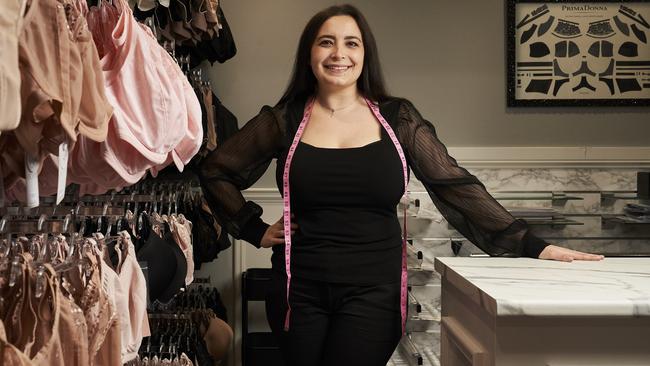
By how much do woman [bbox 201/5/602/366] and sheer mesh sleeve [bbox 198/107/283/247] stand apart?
0.04 metres

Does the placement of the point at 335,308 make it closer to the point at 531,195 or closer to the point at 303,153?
the point at 303,153

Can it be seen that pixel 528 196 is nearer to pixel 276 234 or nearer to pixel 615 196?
pixel 615 196

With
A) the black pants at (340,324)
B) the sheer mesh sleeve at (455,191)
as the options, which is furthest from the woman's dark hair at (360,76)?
the black pants at (340,324)

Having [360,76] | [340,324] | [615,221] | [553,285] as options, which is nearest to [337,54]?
[360,76]

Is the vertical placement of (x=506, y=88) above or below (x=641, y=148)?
above

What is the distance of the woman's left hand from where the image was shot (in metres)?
1.94

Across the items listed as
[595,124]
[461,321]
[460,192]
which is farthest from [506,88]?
[461,321]

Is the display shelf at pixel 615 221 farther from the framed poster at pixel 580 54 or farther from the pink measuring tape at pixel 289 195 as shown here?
the pink measuring tape at pixel 289 195

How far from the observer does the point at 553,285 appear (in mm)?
1499

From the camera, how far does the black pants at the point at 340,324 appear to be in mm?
2129

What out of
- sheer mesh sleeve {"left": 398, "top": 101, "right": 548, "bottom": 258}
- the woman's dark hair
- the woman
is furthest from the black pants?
the woman's dark hair

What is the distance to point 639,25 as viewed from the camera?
4.39 m

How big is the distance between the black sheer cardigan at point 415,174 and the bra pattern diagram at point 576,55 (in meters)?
2.26

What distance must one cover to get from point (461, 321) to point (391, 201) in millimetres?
606
